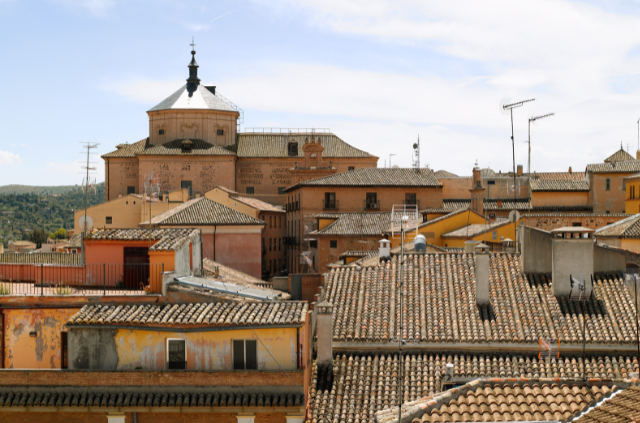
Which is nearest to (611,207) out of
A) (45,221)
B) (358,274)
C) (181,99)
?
(181,99)

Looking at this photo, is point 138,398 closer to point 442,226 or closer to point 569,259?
point 569,259

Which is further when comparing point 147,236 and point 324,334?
point 147,236

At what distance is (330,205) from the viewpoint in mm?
48031

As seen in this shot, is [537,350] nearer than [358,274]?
Yes

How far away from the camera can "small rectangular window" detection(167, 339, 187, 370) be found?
547 inches

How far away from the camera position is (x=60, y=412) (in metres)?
13.4

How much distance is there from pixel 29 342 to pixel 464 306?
9144mm

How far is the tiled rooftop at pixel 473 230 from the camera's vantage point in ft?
104

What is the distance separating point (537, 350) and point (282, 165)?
46.8 metres

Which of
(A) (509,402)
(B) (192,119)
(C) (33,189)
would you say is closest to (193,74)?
(B) (192,119)

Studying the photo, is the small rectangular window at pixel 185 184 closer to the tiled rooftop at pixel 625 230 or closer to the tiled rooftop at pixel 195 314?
the tiled rooftop at pixel 625 230

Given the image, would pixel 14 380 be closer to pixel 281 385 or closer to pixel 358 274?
pixel 281 385

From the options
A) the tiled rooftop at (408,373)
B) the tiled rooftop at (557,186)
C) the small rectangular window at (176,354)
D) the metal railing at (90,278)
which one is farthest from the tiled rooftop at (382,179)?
the small rectangular window at (176,354)

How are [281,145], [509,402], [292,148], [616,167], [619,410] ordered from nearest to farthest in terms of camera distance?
[619,410], [509,402], [616,167], [292,148], [281,145]
